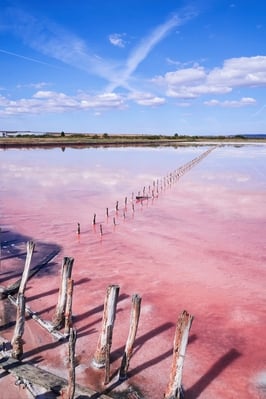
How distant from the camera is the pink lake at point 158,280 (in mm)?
7535

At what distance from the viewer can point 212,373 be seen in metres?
7.58

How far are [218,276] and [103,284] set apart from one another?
3.66m

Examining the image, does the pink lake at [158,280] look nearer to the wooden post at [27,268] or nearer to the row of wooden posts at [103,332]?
the row of wooden posts at [103,332]

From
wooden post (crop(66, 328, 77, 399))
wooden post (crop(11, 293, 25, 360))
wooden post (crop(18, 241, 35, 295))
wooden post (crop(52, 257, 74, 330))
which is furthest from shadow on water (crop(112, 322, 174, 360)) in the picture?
wooden post (crop(18, 241, 35, 295))

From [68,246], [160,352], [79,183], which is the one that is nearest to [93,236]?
[68,246]

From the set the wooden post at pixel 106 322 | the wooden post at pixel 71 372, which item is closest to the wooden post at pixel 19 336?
the wooden post at pixel 106 322

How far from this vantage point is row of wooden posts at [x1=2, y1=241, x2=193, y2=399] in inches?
245

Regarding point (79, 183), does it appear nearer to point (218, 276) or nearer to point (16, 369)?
point (218, 276)

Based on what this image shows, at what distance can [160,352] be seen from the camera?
8180 millimetres

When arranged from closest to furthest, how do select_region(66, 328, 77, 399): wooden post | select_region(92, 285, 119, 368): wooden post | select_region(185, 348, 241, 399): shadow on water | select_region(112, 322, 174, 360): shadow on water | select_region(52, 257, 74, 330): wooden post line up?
1. select_region(66, 328, 77, 399): wooden post
2. select_region(185, 348, 241, 399): shadow on water
3. select_region(92, 285, 119, 368): wooden post
4. select_region(112, 322, 174, 360): shadow on water
5. select_region(52, 257, 74, 330): wooden post

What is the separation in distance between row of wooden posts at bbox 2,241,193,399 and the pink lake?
0.28 meters

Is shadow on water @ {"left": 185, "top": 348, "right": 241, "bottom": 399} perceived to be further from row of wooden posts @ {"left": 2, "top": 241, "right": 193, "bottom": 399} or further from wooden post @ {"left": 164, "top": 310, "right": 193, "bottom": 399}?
wooden post @ {"left": 164, "top": 310, "right": 193, "bottom": 399}

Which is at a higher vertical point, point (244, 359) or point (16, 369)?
point (16, 369)

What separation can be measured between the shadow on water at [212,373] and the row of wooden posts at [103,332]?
14.4 inches
